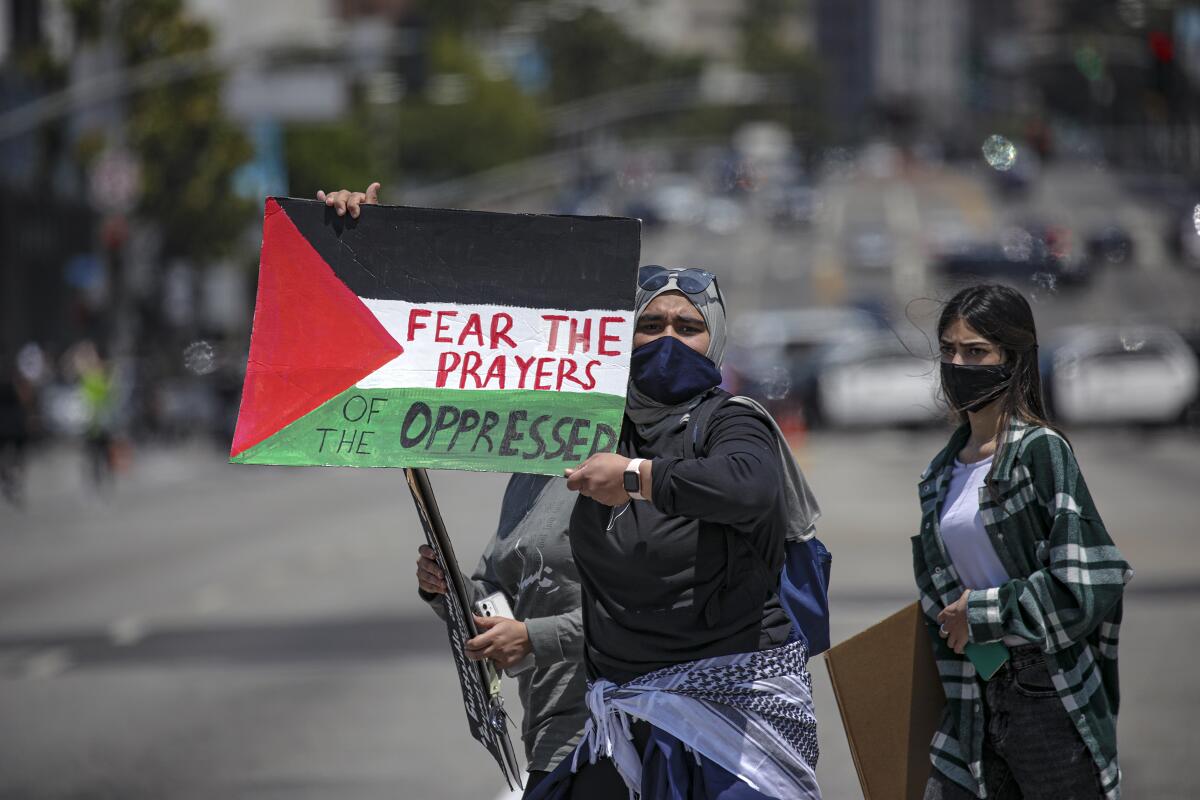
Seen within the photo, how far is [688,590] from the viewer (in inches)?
149

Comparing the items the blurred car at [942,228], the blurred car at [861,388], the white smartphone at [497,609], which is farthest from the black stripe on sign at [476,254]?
the blurred car at [942,228]

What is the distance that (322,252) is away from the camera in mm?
4230

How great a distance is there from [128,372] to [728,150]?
11068cm

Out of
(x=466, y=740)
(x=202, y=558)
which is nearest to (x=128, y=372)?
(x=202, y=558)

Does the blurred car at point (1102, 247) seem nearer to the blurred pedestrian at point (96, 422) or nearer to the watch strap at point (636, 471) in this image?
the blurred pedestrian at point (96, 422)

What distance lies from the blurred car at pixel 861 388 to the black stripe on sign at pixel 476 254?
2960cm

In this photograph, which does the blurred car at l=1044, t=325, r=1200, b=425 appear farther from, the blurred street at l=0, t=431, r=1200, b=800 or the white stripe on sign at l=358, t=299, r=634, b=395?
the white stripe on sign at l=358, t=299, r=634, b=395

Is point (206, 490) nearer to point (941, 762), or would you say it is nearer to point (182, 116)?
point (182, 116)

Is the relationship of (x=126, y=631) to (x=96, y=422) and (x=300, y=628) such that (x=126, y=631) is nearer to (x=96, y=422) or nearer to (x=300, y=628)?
(x=300, y=628)

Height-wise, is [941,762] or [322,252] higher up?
[322,252]

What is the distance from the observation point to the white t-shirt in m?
4.18

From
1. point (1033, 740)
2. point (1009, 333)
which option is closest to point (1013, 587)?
point (1033, 740)

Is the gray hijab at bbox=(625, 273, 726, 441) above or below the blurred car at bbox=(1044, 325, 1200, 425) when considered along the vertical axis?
above

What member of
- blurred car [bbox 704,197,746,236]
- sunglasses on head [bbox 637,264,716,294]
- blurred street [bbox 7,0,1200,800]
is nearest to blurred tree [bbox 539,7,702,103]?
blurred street [bbox 7,0,1200,800]
